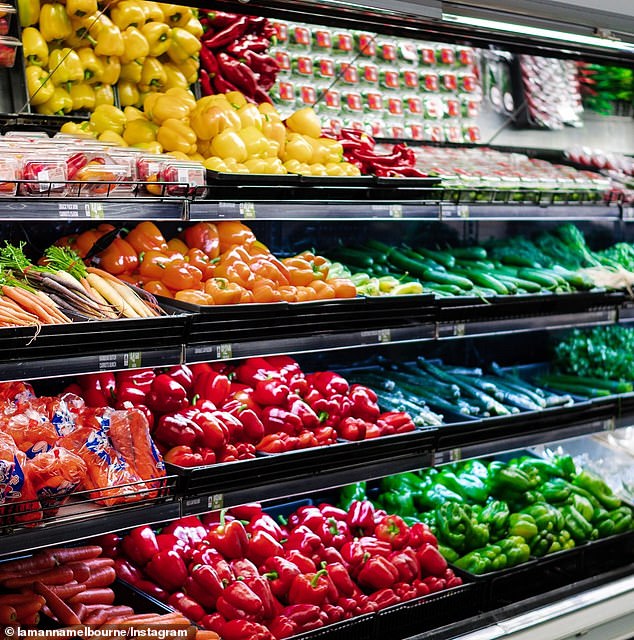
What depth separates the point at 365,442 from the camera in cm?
350

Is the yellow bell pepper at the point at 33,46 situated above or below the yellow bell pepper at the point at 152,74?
above

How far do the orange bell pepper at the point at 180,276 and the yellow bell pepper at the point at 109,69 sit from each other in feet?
2.71

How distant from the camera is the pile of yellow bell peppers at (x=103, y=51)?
11.3 feet

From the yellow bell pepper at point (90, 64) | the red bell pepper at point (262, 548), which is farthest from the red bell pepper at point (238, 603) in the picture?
the yellow bell pepper at point (90, 64)

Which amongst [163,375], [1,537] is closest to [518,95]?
[163,375]

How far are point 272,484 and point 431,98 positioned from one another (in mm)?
2577

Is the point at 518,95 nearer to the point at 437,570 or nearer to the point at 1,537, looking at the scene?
the point at 437,570

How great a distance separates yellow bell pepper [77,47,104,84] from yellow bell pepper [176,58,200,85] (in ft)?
1.31

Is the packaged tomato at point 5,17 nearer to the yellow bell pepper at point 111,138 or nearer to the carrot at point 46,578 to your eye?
the yellow bell pepper at point 111,138

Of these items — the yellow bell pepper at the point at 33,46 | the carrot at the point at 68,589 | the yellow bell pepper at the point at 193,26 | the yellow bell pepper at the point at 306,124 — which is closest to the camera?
the carrot at the point at 68,589

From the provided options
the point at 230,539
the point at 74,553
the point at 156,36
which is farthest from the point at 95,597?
the point at 156,36

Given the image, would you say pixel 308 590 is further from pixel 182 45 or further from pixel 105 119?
pixel 182 45

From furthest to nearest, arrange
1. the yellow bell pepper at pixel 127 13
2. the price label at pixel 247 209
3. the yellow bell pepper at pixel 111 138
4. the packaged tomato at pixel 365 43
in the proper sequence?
the packaged tomato at pixel 365 43 → the yellow bell pepper at pixel 127 13 → the yellow bell pepper at pixel 111 138 → the price label at pixel 247 209

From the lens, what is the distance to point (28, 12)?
3412 millimetres
